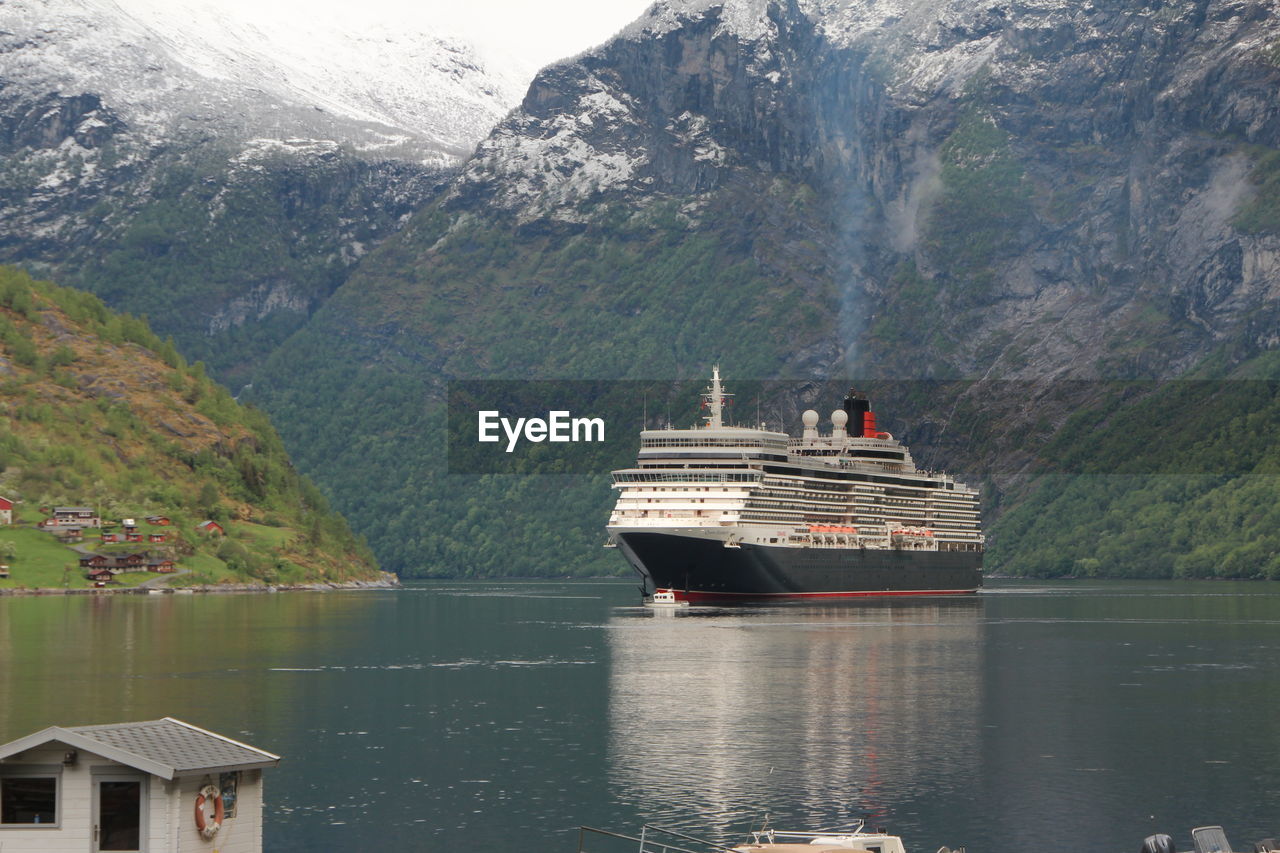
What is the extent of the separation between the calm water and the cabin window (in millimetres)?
20165

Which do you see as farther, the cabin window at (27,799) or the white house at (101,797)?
the cabin window at (27,799)

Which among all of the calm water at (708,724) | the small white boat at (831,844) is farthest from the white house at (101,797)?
the calm water at (708,724)

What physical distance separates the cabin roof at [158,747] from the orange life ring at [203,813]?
2.32 ft

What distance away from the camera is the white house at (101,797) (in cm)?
4672

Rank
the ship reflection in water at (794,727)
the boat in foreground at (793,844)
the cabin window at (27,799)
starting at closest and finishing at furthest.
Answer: the cabin window at (27,799) < the boat in foreground at (793,844) < the ship reflection in water at (794,727)

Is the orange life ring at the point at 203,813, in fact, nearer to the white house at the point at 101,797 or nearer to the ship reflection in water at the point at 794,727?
the white house at the point at 101,797

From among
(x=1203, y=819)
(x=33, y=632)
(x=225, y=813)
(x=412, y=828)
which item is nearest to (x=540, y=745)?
(x=412, y=828)

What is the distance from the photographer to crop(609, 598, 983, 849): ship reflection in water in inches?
2955

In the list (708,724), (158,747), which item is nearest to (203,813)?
(158,747)

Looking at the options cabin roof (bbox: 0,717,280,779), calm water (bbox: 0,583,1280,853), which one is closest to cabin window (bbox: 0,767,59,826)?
cabin roof (bbox: 0,717,280,779)

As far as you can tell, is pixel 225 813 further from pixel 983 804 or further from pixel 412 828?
pixel 983 804

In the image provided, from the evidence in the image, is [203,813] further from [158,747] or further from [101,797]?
[101,797]

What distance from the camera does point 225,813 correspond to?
4891cm

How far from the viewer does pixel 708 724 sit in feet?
322
